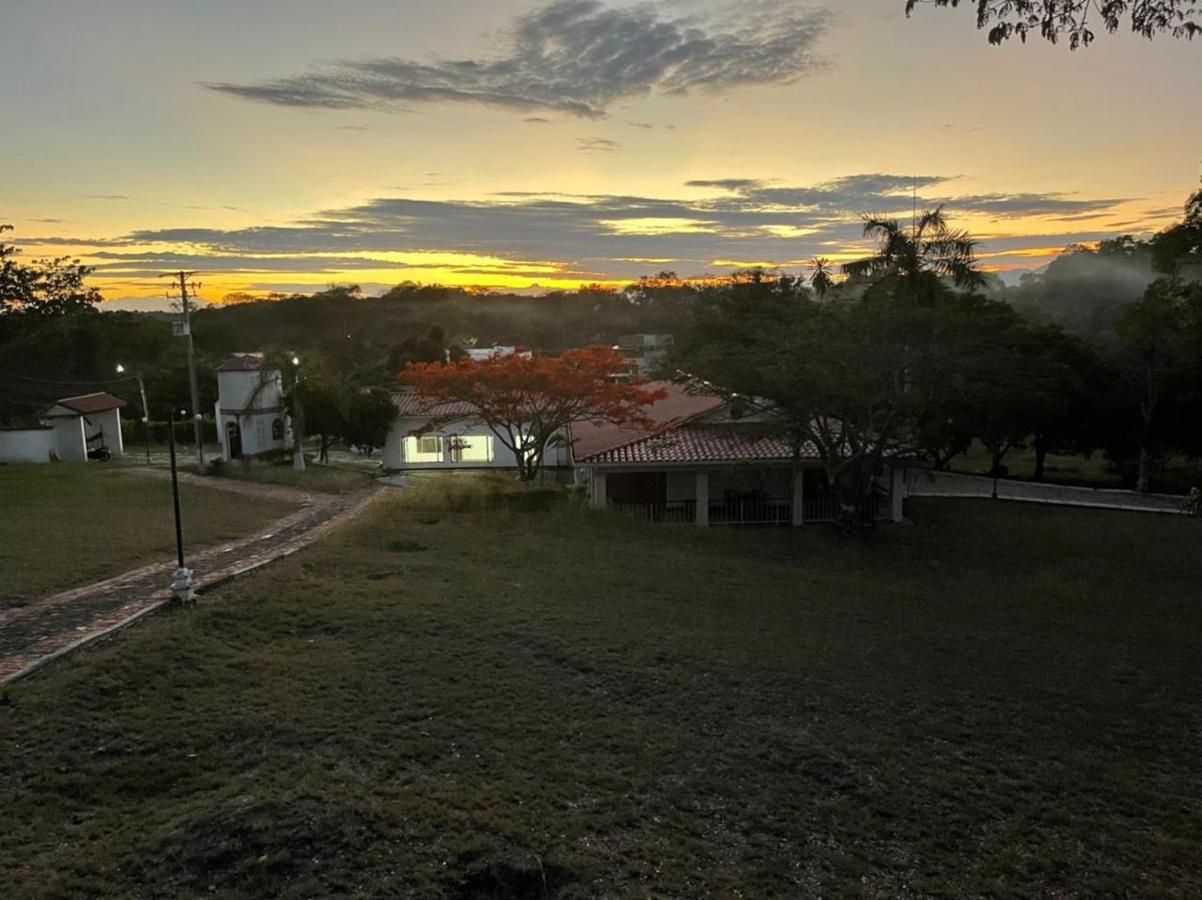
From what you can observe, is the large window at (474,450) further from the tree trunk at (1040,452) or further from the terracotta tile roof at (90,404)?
the tree trunk at (1040,452)

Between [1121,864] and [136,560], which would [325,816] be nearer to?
[1121,864]

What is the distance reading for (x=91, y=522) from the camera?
16422 mm

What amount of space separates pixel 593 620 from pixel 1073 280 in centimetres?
8095

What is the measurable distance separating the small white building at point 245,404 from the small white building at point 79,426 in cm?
468

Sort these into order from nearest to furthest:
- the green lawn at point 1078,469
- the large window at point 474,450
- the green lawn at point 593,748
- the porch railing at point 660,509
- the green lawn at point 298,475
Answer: the green lawn at point 593,748 < the porch railing at point 660,509 < the green lawn at point 298,475 < the green lawn at point 1078,469 < the large window at point 474,450

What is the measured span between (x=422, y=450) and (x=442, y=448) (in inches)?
34.4

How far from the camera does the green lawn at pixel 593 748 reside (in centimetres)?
546

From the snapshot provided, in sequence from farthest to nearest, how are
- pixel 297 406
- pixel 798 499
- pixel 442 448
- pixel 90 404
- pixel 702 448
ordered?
pixel 442 448 → pixel 90 404 → pixel 297 406 → pixel 702 448 → pixel 798 499

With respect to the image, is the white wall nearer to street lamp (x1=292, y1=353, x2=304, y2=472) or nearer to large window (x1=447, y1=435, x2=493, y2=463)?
street lamp (x1=292, y1=353, x2=304, y2=472)

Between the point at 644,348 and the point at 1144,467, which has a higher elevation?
the point at 644,348

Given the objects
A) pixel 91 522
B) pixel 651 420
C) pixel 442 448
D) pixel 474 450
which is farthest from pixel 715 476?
pixel 91 522

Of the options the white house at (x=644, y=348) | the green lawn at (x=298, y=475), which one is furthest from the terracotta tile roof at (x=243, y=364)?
the white house at (x=644, y=348)

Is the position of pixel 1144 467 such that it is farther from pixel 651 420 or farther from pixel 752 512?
pixel 651 420

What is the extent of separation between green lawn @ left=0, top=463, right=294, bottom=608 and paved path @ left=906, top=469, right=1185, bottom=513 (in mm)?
21061
